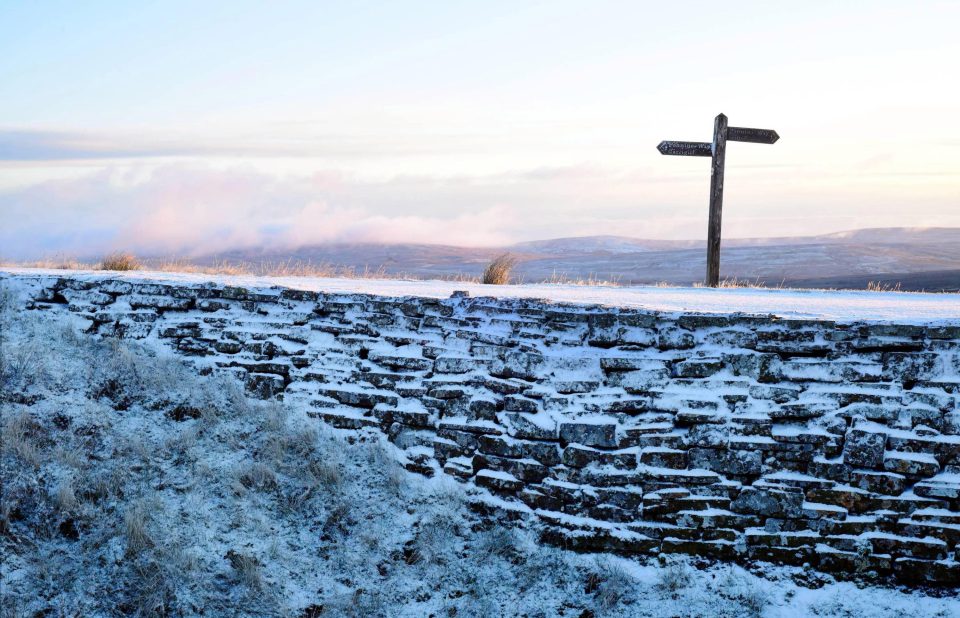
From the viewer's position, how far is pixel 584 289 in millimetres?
8852

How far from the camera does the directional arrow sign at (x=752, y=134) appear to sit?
10086 mm

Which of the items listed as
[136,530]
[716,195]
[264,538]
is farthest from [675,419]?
[716,195]

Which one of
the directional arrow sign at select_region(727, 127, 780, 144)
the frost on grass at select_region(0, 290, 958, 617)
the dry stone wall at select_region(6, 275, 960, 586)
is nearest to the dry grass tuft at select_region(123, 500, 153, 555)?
the frost on grass at select_region(0, 290, 958, 617)

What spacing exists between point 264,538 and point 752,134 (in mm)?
7978

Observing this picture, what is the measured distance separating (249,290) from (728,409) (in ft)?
13.8

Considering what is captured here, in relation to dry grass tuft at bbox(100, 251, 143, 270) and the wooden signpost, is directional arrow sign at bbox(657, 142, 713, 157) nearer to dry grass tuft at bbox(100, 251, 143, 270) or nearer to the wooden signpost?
the wooden signpost

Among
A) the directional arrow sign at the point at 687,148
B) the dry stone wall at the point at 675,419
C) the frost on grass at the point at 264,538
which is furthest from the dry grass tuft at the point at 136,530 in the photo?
the directional arrow sign at the point at 687,148

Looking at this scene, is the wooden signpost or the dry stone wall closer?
the dry stone wall

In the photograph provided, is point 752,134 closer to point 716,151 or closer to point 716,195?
point 716,151

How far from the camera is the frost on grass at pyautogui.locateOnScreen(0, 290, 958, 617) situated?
15.7 feet

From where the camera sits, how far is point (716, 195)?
10.2 m

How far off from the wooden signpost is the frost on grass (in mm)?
5796

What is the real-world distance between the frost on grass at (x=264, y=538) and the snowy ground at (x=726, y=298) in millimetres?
1633

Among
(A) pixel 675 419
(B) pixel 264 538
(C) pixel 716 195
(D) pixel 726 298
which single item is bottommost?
(B) pixel 264 538
